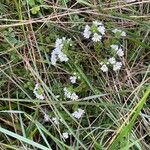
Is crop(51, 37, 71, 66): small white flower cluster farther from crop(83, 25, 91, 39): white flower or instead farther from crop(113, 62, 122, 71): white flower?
crop(113, 62, 122, 71): white flower

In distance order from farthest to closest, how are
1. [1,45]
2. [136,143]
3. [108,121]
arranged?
[1,45], [108,121], [136,143]

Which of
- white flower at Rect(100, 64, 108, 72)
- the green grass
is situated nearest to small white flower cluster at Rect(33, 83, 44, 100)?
the green grass

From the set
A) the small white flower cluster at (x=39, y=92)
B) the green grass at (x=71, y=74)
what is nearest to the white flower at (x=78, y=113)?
the green grass at (x=71, y=74)

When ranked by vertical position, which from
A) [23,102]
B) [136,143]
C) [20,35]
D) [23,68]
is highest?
[20,35]

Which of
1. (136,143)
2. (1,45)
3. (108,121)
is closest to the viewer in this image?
(136,143)

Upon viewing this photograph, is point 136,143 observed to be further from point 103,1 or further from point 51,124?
point 103,1

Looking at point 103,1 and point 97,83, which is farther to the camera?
point 103,1

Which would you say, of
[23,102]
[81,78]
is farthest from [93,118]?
[23,102]
